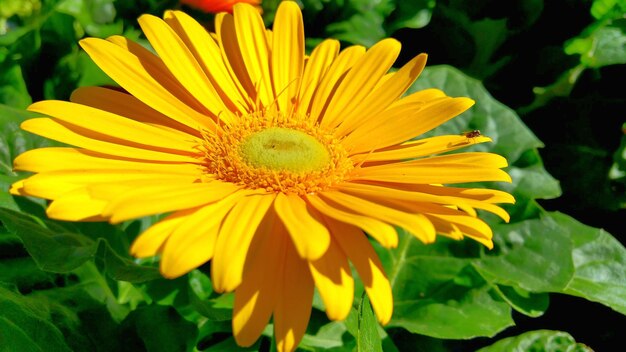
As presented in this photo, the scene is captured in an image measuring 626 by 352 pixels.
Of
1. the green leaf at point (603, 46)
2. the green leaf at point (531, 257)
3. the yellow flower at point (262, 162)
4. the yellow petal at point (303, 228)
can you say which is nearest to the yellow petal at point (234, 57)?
the yellow flower at point (262, 162)

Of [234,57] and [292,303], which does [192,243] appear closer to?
[292,303]

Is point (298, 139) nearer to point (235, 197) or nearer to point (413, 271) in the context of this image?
point (235, 197)

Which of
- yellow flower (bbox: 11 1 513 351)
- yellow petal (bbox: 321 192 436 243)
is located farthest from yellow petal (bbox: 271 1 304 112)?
yellow petal (bbox: 321 192 436 243)

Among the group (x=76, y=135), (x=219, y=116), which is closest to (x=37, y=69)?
(x=219, y=116)

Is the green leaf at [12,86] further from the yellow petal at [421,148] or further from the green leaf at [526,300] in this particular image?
the green leaf at [526,300]

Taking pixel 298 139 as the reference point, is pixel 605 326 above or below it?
below

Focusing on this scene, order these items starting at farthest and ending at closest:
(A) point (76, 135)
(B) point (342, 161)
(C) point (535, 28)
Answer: (C) point (535, 28)
(B) point (342, 161)
(A) point (76, 135)

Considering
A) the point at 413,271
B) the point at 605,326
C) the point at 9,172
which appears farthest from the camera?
the point at 605,326
